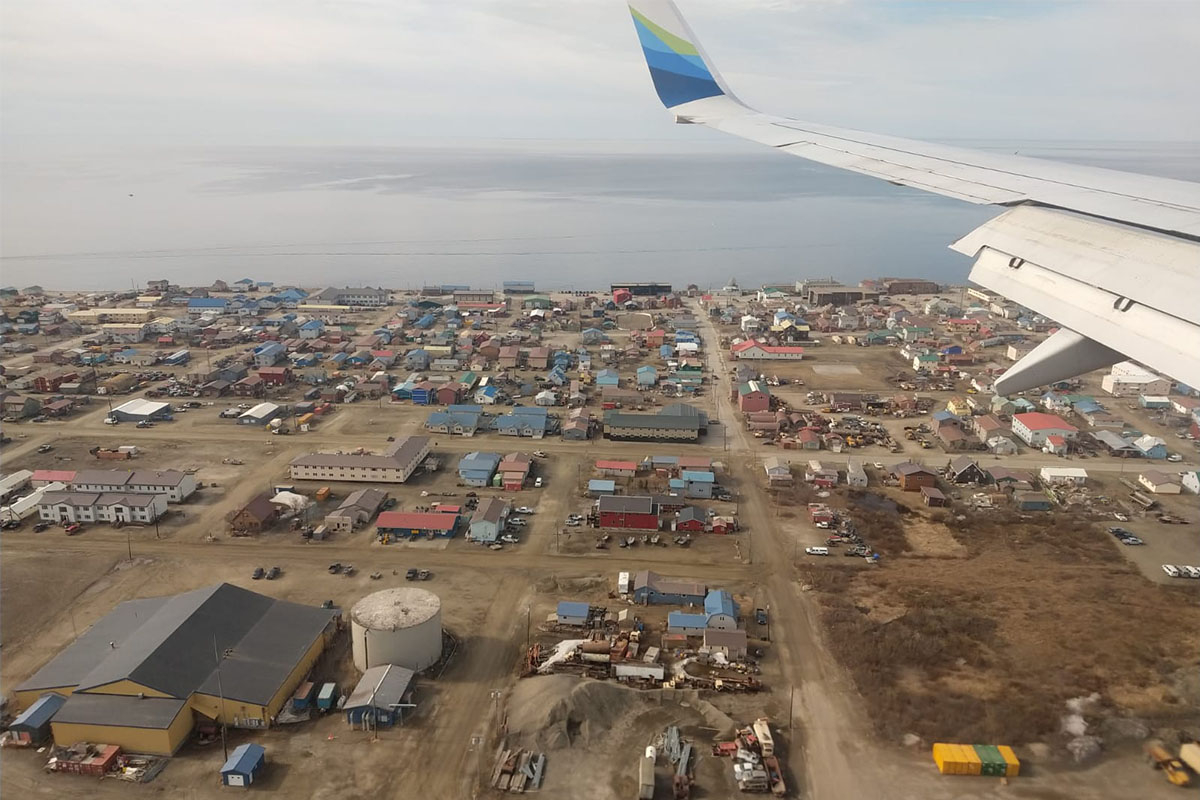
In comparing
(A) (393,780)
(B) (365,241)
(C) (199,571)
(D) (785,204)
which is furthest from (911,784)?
(D) (785,204)

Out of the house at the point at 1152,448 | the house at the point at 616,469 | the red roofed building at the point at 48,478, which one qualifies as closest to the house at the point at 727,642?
the house at the point at 616,469

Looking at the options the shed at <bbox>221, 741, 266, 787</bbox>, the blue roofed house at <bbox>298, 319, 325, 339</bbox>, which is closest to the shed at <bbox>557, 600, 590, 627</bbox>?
the shed at <bbox>221, 741, 266, 787</bbox>

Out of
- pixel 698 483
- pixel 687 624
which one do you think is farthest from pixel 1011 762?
pixel 698 483

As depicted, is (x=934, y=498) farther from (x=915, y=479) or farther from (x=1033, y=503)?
(x=1033, y=503)

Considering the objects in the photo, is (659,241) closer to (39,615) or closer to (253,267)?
(253,267)

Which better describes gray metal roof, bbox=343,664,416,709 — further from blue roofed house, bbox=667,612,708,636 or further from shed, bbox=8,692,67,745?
blue roofed house, bbox=667,612,708,636
